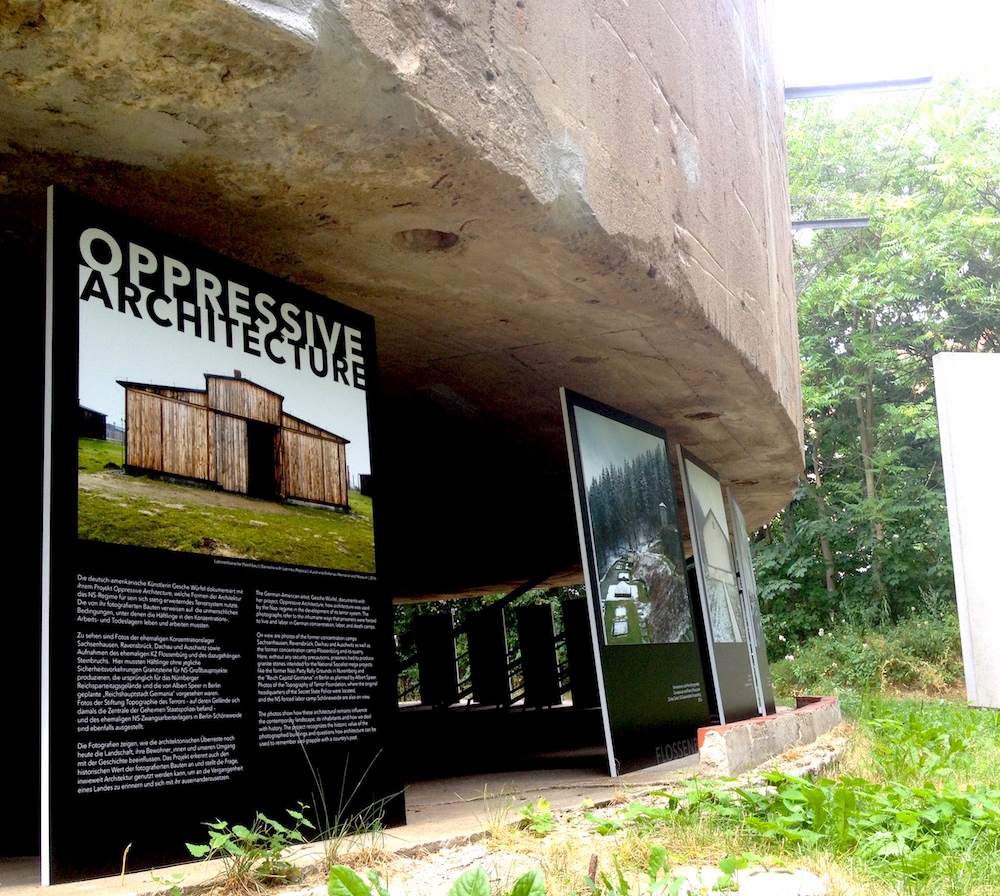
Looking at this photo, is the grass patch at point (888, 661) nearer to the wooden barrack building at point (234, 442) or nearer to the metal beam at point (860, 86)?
the metal beam at point (860, 86)

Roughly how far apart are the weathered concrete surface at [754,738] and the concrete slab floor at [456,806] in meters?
0.14

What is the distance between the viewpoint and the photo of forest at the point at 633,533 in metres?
5.41

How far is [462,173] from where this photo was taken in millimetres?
3521

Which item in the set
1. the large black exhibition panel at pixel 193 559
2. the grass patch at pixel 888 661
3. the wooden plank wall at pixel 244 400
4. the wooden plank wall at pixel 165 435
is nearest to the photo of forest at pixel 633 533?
the large black exhibition panel at pixel 193 559

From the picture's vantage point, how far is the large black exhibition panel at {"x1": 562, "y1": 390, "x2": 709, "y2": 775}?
5207mm

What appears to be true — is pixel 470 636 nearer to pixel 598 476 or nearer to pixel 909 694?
pixel 909 694

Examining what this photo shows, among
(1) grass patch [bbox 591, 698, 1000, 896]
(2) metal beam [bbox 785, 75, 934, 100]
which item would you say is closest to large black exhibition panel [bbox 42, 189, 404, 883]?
(1) grass patch [bbox 591, 698, 1000, 896]

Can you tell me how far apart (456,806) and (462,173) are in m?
2.63

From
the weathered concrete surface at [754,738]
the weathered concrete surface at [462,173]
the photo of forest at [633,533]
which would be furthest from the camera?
the photo of forest at [633,533]

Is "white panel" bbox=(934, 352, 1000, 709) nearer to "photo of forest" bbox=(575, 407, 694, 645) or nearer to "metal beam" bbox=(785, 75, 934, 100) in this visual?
"metal beam" bbox=(785, 75, 934, 100)

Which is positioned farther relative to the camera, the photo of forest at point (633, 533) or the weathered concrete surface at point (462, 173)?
the photo of forest at point (633, 533)

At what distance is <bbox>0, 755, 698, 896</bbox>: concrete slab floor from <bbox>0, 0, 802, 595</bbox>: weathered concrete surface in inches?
52.4

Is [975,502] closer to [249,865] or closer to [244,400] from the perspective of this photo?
[244,400]

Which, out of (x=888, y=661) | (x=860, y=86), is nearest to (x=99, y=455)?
(x=860, y=86)
